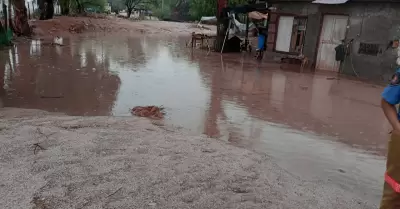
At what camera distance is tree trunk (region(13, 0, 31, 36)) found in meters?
19.9

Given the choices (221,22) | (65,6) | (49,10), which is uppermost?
(65,6)

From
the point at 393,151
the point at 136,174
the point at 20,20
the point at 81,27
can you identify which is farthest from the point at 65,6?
the point at 393,151

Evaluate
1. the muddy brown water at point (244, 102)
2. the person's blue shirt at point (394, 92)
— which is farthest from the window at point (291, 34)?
the person's blue shirt at point (394, 92)

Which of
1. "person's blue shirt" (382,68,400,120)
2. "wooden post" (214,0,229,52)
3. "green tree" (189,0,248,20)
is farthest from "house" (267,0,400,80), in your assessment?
"green tree" (189,0,248,20)

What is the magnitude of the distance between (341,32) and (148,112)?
10674mm

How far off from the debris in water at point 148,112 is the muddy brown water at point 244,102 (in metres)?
0.18

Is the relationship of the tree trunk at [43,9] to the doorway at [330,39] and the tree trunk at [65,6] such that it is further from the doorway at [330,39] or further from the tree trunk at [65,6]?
the doorway at [330,39]

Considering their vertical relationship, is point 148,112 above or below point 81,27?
below

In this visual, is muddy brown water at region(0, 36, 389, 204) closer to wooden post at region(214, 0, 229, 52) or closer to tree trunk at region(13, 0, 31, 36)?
wooden post at region(214, 0, 229, 52)

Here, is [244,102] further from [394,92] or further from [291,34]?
[291,34]

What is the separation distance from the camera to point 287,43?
17422 mm

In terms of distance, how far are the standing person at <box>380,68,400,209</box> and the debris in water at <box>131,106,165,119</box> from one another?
16.4ft

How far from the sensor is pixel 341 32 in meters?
14.9

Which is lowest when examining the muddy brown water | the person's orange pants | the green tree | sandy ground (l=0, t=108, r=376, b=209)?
the muddy brown water
